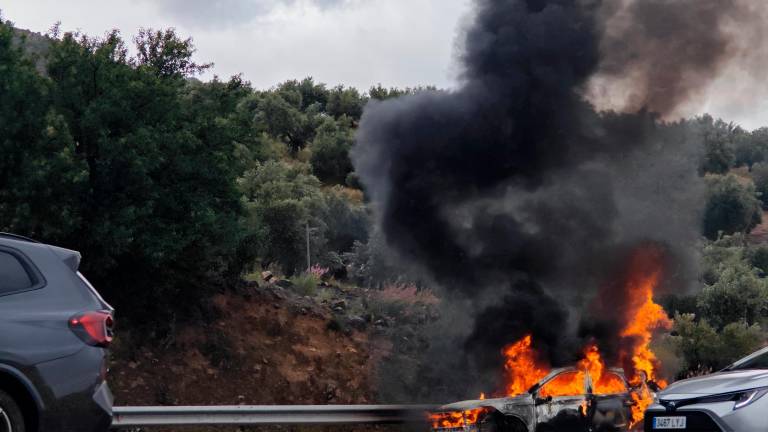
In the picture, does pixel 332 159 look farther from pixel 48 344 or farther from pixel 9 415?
pixel 9 415

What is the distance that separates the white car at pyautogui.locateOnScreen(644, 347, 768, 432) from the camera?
360 inches

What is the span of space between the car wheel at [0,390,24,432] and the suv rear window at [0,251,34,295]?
2.44 ft

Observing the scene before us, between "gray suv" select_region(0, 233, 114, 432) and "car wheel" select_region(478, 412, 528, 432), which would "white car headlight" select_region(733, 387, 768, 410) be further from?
"gray suv" select_region(0, 233, 114, 432)

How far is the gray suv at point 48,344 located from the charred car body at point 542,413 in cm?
697

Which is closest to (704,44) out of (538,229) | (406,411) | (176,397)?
(538,229)

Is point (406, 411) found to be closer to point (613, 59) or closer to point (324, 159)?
point (613, 59)

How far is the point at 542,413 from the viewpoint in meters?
13.8

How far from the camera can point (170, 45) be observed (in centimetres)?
2109

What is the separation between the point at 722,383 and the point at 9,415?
6.39 m

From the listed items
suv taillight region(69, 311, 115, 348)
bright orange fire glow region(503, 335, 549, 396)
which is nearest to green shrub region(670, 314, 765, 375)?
bright orange fire glow region(503, 335, 549, 396)

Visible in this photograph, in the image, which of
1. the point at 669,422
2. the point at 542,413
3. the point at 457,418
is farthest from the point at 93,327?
the point at 542,413

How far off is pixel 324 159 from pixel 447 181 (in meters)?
31.1

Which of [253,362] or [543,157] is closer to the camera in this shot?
[543,157]

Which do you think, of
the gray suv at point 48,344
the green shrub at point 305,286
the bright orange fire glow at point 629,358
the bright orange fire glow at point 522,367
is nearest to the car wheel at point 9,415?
the gray suv at point 48,344
